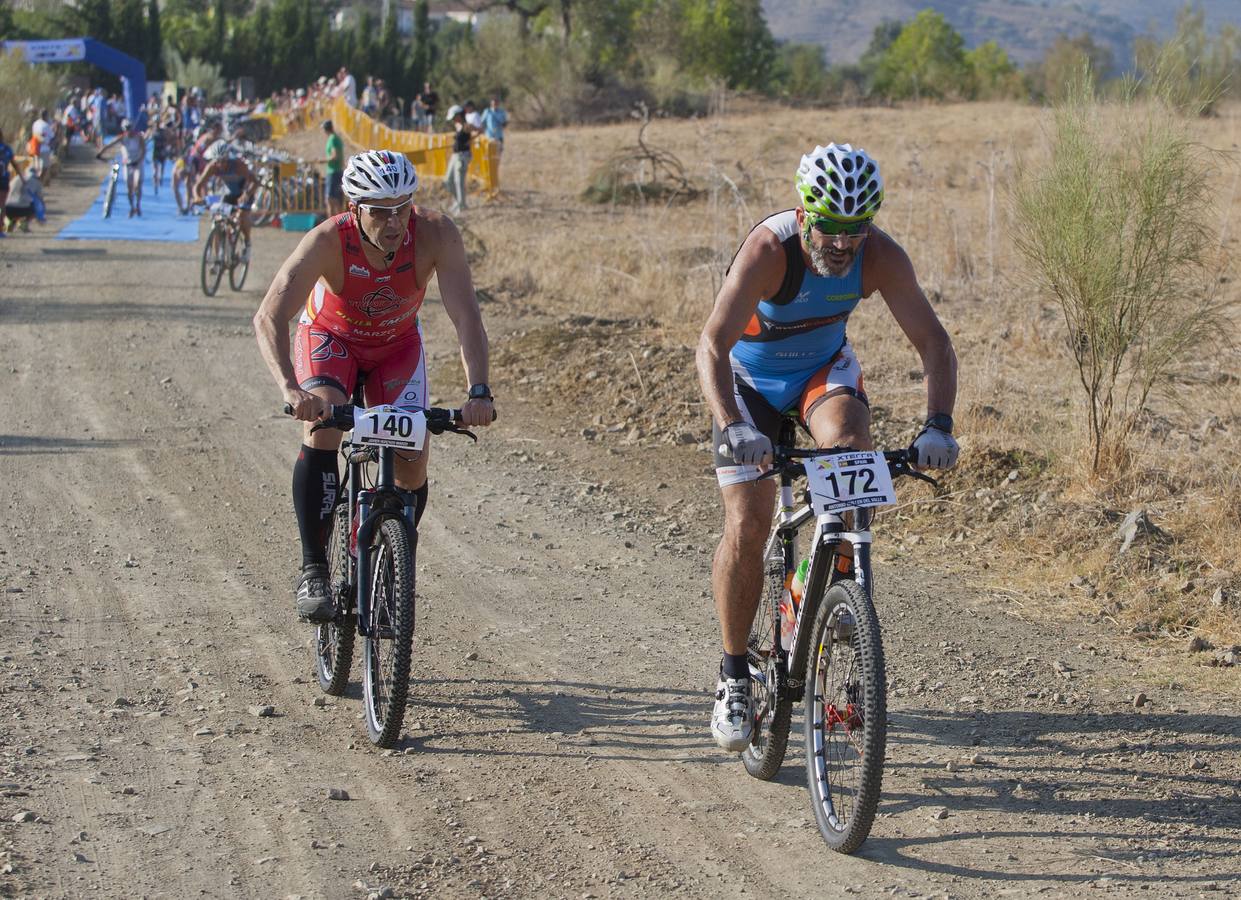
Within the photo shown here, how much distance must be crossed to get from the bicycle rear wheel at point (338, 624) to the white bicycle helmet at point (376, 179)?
3.99ft

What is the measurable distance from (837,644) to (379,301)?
2262mm

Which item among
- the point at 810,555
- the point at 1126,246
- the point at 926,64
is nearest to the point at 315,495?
the point at 810,555

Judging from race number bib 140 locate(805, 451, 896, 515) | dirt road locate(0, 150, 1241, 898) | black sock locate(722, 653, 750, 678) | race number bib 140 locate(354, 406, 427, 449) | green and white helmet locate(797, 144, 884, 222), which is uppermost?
green and white helmet locate(797, 144, 884, 222)

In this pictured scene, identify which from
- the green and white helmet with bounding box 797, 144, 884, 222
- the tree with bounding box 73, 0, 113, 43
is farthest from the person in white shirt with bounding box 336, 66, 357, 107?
the green and white helmet with bounding box 797, 144, 884, 222

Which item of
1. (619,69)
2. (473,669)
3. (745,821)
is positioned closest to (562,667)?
(473,669)

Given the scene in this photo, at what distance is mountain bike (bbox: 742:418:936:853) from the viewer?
13.3 feet

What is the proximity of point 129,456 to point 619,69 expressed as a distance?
56.0 meters

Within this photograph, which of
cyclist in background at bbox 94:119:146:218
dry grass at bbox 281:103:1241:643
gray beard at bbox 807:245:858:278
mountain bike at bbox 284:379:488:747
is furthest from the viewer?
cyclist in background at bbox 94:119:146:218

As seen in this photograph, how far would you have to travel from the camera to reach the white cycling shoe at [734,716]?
4.82 meters

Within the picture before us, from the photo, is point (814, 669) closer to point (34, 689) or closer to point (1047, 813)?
point (1047, 813)

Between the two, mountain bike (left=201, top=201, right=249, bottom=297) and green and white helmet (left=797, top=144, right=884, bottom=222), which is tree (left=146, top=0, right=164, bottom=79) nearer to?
mountain bike (left=201, top=201, right=249, bottom=297)

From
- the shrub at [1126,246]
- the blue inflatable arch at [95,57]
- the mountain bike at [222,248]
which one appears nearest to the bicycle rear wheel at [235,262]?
the mountain bike at [222,248]

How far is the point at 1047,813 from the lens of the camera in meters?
4.63

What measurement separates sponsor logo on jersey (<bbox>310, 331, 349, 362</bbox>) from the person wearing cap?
19.8m
